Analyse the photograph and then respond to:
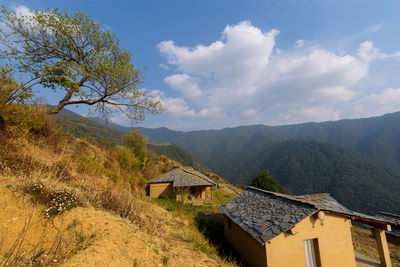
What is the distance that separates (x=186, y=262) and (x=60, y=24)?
→ 526 inches

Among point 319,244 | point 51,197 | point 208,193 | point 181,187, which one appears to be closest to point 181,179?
point 181,187

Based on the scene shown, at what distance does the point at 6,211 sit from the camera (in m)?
3.39

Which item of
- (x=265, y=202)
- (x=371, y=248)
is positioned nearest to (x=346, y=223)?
(x=265, y=202)

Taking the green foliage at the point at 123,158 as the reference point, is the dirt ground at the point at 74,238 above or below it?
below

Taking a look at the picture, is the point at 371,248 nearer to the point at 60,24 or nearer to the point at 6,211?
the point at 6,211

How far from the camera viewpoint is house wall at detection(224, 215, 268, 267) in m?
7.38

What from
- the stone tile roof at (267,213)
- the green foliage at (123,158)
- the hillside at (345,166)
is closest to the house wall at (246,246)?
the stone tile roof at (267,213)

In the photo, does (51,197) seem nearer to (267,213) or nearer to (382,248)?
(267,213)

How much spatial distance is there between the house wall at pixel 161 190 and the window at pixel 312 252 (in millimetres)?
16395

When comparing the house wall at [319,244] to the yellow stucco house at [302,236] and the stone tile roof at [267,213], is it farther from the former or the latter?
the stone tile roof at [267,213]

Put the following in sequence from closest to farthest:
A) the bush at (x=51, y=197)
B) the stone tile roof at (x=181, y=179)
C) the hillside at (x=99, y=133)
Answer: the bush at (x=51, y=197), the hillside at (x=99, y=133), the stone tile roof at (x=181, y=179)

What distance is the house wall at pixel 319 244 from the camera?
710 centimetres

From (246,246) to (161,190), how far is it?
1500 cm

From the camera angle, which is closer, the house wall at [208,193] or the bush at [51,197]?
the bush at [51,197]
